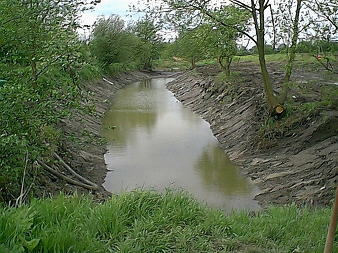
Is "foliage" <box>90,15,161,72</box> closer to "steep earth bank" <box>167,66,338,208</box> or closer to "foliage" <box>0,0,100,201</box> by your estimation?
"steep earth bank" <box>167,66,338,208</box>

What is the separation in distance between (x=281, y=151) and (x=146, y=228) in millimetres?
11358

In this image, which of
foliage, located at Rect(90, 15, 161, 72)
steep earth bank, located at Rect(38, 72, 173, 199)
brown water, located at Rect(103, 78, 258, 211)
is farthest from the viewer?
foliage, located at Rect(90, 15, 161, 72)

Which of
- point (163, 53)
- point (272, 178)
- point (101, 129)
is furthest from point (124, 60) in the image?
point (272, 178)

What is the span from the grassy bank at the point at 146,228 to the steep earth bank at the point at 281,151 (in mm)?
5335

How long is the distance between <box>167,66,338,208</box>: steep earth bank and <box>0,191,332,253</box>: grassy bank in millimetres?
5335

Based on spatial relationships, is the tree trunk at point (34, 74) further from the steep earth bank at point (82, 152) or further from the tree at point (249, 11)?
the tree at point (249, 11)

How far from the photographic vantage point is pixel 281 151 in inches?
642

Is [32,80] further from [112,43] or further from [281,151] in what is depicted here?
[112,43]

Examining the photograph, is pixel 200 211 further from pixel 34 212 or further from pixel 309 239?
pixel 34 212

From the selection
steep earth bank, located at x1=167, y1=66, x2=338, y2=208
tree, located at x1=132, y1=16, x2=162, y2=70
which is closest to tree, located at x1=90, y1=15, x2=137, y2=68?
tree, located at x1=132, y1=16, x2=162, y2=70

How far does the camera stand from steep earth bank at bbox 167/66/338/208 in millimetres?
12727

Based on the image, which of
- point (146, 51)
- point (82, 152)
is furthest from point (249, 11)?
point (146, 51)

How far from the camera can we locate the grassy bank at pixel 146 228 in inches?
184

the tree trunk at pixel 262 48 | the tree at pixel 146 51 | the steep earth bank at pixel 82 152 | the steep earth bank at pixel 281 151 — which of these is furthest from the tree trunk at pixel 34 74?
the tree at pixel 146 51
